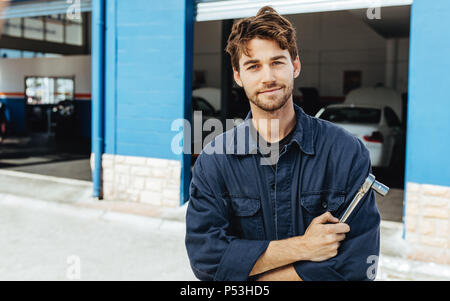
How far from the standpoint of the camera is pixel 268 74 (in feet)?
5.23

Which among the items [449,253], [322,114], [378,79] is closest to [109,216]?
[449,253]

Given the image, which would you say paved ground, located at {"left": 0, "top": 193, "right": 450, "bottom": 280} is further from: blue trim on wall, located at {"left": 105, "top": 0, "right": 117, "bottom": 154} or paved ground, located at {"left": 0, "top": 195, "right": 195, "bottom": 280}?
blue trim on wall, located at {"left": 105, "top": 0, "right": 117, "bottom": 154}

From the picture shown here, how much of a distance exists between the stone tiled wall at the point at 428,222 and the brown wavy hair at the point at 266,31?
4487mm

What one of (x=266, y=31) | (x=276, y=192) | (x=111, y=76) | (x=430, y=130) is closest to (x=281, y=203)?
(x=276, y=192)

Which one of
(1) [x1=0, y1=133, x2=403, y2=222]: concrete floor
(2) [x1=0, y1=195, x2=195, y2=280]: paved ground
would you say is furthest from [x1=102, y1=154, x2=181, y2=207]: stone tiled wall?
(1) [x1=0, y1=133, x2=403, y2=222]: concrete floor

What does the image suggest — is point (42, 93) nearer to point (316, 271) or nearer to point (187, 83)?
point (187, 83)

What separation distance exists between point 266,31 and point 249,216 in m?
0.63

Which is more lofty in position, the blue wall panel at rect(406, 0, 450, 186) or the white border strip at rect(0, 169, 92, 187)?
the blue wall panel at rect(406, 0, 450, 186)

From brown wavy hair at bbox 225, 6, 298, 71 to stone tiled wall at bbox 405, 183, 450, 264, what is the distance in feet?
14.7

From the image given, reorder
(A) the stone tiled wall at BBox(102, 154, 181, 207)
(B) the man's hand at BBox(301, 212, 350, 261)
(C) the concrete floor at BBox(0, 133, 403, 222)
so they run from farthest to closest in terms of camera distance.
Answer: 1. (C) the concrete floor at BBox(0, 133, 403, 222)
2. (A) the stone tiled wall at BBox(102, 154, 181, 207)
3. (B) the man's hand at BBox(301, 212, 350, 261)

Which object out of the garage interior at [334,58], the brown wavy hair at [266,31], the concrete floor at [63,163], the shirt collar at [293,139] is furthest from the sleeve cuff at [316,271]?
the garage interior at [334,58]

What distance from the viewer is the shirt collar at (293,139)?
1.66 metres

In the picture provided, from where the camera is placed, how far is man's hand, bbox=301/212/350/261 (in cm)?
156
